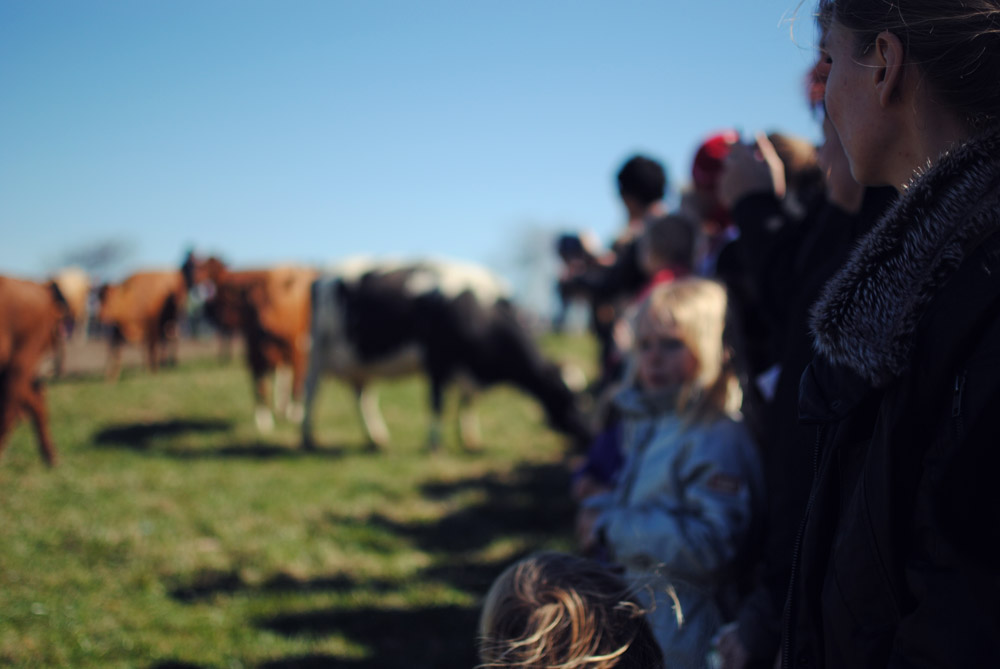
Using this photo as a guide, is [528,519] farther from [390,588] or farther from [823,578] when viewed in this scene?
[823,578]

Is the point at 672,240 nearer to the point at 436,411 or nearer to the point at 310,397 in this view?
the point at 436,411

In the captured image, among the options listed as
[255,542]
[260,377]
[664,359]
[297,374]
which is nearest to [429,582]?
[255,542]

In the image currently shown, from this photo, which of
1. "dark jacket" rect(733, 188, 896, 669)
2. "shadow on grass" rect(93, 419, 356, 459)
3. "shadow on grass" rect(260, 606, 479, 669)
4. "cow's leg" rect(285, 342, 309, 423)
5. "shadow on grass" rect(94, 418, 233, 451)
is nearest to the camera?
"dark jacket" rect(733, 188, 896, 669)

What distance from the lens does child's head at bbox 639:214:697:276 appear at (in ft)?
12.0

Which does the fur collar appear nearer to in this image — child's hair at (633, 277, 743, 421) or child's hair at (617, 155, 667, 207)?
child's hair at (633, 277, 743, 421)

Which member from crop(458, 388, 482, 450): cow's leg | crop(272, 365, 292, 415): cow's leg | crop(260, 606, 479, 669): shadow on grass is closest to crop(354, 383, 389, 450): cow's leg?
crop(458, 388, 482, 450): cow's leg

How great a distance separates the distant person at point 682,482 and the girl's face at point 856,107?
0.94 m

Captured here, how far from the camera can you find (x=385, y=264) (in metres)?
9.70

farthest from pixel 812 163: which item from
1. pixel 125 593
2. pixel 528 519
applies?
pixel 125 593

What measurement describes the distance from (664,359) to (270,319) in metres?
8.77

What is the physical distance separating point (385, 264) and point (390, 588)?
613 centimetres

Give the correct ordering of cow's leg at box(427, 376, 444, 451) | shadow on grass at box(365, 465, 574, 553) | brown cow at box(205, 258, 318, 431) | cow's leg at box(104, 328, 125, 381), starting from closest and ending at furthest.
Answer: shadow on grass at box(365, 465, 574, 553) → cow's leg at box(427, 376, 444, 451) → brown cow at box(205, 258, 318, 431) → cow's leg at box(104, 328, 125, 381)

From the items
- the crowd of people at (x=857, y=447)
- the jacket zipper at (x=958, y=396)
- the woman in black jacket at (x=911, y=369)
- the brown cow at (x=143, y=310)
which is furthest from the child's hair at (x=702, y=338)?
the brown cow at (x=143, y=310)

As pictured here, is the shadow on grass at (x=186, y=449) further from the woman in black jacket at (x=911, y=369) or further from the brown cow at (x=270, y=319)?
the woman in black jacket at (x=911, y=369)
